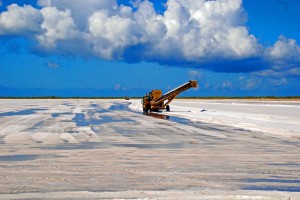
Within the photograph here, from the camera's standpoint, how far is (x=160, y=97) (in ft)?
155

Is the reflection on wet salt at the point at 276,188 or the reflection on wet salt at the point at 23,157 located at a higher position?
the reflection on wet salt at the point at 23,157

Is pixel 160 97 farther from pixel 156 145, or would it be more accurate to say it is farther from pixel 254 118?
pixel 156 145

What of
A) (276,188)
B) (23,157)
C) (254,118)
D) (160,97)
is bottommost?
(276,188)

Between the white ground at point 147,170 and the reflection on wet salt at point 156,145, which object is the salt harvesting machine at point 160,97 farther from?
the reflection on wet salt at point 156,145

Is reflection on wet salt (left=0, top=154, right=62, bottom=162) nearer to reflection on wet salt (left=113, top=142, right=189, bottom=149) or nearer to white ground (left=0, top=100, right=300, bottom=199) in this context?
white ground (left=0, top=100, right=300, bottom=199)

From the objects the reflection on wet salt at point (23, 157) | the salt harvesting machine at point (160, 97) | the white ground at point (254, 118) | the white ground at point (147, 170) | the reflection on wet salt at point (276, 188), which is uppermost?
the salt harvesting machine at point (160, 97)

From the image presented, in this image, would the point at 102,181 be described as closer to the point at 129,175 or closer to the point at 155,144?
the point at 129,175

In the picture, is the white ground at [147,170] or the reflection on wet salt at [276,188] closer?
the white ground at [147,170]

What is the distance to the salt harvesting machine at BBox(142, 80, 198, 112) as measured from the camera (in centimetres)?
4526

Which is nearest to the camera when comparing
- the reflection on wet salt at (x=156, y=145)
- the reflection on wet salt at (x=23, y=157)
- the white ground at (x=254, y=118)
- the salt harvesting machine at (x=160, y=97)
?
the reflection on wet salt at (x=23, y=157)

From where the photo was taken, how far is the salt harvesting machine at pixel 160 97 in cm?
4526

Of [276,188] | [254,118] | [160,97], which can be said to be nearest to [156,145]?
[276,188]

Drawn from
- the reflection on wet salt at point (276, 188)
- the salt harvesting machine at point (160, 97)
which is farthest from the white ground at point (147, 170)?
the salt harvesting machine at point (160, 97)

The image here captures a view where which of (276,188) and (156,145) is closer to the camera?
(276,188)
